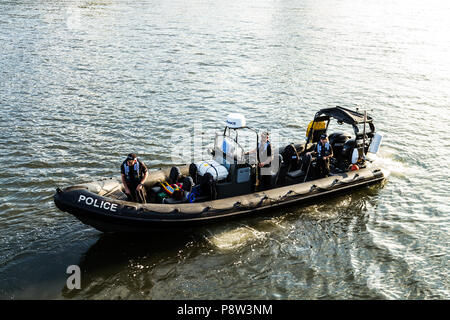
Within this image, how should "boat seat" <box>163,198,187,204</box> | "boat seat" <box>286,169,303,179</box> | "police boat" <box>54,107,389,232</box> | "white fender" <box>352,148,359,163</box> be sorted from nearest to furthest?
"police boat" <box>54,107,389,232</box>
"boat seat" <box>163,198,187,204</box>
"boat seat" <box>286,169,303,179</box>
"white fender" <box>352,148,359,163</box>

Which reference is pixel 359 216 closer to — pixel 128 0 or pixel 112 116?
pixel 112 116

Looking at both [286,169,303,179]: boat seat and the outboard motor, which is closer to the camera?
the outboard motor

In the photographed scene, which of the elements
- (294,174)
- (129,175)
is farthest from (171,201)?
(294,174)

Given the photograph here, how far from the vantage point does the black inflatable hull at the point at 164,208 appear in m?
8.27

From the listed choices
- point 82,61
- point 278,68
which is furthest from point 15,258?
point 278,68

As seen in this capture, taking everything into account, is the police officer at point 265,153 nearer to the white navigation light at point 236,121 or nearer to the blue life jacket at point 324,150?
the white navigation light at point 236,121

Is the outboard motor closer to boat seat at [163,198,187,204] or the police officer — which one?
boat seat at [163,198,187,204]

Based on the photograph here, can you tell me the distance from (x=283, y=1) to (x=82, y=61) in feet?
142

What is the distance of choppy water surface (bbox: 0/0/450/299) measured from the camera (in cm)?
855

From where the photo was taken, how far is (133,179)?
9258 mm

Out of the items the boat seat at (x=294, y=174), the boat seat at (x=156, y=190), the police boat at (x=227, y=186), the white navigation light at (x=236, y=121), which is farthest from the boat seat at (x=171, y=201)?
the boat seat at (x=294, y=174)

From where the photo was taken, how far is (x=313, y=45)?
31.9m

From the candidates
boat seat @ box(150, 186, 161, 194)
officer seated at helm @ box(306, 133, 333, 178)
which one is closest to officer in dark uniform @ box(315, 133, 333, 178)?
officer seated at helm @ box(306, 133, 333, 178)

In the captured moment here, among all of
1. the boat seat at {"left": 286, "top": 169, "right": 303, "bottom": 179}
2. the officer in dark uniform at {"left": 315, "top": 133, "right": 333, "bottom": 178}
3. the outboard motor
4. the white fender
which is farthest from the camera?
the white fender
